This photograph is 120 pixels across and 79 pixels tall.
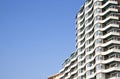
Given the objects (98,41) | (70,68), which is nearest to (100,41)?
(98,41)

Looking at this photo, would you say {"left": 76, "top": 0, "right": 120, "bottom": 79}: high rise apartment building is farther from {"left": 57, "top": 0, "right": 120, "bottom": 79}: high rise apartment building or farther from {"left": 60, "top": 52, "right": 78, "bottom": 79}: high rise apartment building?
{"left": 60, "top": 52, "right": 78, "bottom": 79}: high rise apartment building

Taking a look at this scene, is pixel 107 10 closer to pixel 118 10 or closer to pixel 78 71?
pixel 118 10

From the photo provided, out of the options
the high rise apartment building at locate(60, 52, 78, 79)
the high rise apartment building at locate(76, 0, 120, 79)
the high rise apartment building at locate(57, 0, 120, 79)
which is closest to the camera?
the high rise apartment building at locate(76, 0, 120, 79)

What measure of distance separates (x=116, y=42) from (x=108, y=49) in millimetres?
3788

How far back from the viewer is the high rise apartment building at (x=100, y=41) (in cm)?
10881

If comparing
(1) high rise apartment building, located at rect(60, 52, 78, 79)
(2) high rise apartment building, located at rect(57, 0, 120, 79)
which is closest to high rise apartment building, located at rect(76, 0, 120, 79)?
(2) high rise apartment building, located at rect(57, 0, 120, 79)

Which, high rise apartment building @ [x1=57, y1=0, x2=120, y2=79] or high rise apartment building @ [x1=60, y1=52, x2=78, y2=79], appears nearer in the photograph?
high rise apartment building @ [x1=57, y1=0, x2=120, y2=79]

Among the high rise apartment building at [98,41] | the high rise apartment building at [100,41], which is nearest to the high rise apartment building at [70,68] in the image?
the high rise apartment building at [98,41]

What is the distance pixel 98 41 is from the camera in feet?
379

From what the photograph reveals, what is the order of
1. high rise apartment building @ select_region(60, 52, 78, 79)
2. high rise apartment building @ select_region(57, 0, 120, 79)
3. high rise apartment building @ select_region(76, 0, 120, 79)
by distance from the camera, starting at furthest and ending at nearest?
high rise apartment building @ select_region(60, 52, 78, 79)
high rise apartment building @ select_region(57, 0, 120, 79)
high rise apartment building @ select_region(76, 0, 120, 79)

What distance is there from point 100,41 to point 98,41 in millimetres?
701

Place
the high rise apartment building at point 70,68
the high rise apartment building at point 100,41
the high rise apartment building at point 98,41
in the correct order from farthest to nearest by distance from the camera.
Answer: the high rise apartment building at point 70,68 < the high rise apartment building at point 98,41 < the high rise apartment building at point 100,41

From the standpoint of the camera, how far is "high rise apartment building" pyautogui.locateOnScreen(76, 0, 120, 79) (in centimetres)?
10881

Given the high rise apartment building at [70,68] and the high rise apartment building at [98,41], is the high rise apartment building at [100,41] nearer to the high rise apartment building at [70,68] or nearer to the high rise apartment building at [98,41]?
the high rise apartment building at [98,41]
